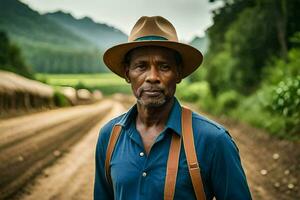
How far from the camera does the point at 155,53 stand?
2.72 metres

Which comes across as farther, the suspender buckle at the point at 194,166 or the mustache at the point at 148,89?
the mustache at the point at 148,89

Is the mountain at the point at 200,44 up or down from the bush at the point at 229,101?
up

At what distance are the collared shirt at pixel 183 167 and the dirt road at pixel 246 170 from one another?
5.25 m

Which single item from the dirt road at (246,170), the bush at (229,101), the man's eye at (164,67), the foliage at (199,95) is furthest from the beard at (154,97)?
the foliage at (199,95)

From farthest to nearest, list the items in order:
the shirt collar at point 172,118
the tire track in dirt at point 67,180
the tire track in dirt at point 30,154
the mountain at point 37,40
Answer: the mountain at point 37,40 → the tire track in dirt at point 30,154 → the tire track in dirt at point 67,180 → the shirt collar at point 172,118

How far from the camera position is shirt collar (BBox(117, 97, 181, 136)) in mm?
2559

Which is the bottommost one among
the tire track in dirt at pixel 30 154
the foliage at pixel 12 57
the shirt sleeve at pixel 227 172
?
the tire track in dirt at pixel 30 154

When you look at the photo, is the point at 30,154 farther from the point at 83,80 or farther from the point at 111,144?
the point at 83,80

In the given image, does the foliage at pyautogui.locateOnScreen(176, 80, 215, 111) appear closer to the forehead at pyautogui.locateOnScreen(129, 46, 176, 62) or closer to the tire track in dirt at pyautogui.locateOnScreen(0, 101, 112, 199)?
the tire track in dirt at pyautogui.locateOnScreen(0, 101, 112, 199)

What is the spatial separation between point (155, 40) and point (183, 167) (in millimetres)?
756

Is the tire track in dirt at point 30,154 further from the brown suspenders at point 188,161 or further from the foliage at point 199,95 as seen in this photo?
the foliage at point 199,95

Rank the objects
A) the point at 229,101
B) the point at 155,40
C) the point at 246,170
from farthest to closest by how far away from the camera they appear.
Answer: the point at 229,101
the point at 246,170
the point at 155,40

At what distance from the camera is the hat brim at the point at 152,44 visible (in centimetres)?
269

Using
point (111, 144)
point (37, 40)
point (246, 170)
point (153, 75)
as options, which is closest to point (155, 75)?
point (153, 75)
